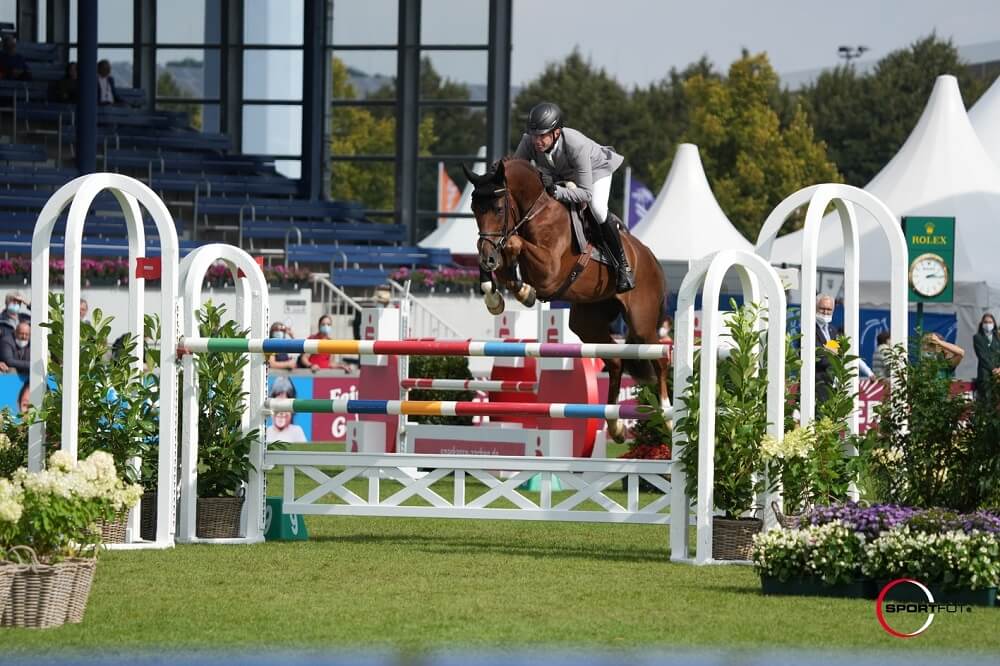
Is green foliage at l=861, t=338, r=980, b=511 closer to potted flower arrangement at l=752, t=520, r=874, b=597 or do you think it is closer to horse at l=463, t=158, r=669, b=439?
potted flower arrangement at l=752, t=520, r=874, b=597

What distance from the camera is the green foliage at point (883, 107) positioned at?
5572cm

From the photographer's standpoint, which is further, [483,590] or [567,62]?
[567,62]

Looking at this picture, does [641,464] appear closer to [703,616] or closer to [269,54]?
[703,616]

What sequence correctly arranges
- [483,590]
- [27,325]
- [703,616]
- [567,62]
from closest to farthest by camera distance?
[703,616] → [483,590] → [27,325] → [567,62]

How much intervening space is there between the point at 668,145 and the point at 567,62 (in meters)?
8.00

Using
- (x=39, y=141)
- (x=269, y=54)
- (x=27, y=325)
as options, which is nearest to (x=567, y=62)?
(x=269, y=54)

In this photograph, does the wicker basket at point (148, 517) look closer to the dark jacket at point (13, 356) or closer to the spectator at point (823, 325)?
the spectator at point (823, 325)

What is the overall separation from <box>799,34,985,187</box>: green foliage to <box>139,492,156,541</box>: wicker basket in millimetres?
49332

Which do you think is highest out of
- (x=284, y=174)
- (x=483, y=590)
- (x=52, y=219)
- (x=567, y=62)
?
(x=567, y=62)

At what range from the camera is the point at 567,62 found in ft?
225

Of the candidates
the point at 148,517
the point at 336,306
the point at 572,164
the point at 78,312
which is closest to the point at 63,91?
the point at 336,306

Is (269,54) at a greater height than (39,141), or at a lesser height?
greater

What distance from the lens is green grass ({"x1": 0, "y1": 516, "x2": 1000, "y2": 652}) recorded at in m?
5.36

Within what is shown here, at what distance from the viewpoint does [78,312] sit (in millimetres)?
7691
